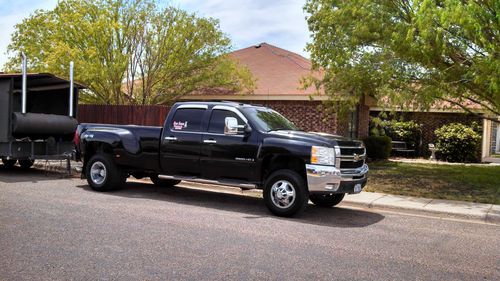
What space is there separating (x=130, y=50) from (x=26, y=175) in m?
7.72

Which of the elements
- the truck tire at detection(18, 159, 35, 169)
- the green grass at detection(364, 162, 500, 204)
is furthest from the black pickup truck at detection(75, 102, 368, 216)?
the truck tire at detection(18, 159, 35, 169)

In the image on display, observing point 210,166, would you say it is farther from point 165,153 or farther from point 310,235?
point 310,235

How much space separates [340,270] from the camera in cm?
544

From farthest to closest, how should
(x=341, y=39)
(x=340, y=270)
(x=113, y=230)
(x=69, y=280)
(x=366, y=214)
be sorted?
(x=341, y=39), (x=366, y=214), (x=113, y=230), (x=340, y=270), (x=69, y=280)

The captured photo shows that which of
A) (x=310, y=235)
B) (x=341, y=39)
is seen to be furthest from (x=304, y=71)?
(x=310, y=235)

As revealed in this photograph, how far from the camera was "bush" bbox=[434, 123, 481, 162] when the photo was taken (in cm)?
2228

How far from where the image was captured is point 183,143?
377 inches

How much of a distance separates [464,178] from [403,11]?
17.5ft

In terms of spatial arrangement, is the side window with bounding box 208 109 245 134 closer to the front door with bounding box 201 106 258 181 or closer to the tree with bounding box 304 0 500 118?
the front door with bounding box 201 106 258 181

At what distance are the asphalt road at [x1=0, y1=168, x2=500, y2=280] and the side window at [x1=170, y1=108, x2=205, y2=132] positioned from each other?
4.67 ft

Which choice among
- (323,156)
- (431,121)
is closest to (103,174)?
(323,156)

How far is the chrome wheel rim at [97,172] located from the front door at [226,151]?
8.33ft

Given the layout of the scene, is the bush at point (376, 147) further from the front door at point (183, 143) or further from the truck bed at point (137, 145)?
the truck bed at point (137, 145)

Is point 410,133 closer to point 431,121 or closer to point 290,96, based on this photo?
point 431,121
